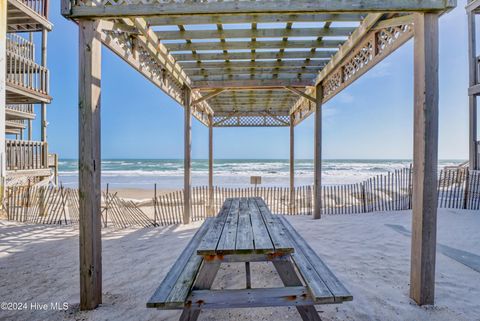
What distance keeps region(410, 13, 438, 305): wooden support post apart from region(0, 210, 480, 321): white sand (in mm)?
310

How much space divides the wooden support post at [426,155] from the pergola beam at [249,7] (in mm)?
200

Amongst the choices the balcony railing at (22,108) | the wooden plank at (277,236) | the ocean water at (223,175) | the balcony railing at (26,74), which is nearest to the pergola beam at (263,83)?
the wooden plank at (277,236)

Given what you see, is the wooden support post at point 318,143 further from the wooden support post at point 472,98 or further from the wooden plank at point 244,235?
the wooden support post at point 472,98

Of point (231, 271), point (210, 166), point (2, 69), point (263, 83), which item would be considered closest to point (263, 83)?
point (263, 83)

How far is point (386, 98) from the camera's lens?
47.8 m

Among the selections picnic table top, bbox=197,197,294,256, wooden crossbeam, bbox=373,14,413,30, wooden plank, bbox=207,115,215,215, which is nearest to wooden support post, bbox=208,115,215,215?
wooden plank, bbox=207,115,215,215

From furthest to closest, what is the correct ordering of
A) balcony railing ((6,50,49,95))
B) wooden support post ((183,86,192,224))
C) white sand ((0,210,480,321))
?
balcony railing ((6,50,49,95)) → wooden support post ((183,86,192,224)) → white sand ((0,210,480,321))

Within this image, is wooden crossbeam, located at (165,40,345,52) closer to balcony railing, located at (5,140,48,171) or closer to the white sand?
the white sand

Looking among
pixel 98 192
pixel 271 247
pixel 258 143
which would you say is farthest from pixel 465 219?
pixel 258 143

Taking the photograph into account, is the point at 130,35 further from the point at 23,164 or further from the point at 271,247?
the point at 23,164

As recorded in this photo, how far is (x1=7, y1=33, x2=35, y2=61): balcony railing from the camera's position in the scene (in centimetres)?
980

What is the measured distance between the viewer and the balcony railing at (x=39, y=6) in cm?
971

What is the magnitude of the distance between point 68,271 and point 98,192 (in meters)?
1.73

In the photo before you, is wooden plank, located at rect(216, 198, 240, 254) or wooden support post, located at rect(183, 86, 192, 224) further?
wooden support post, located at rect(183, 86, 192, 224)
